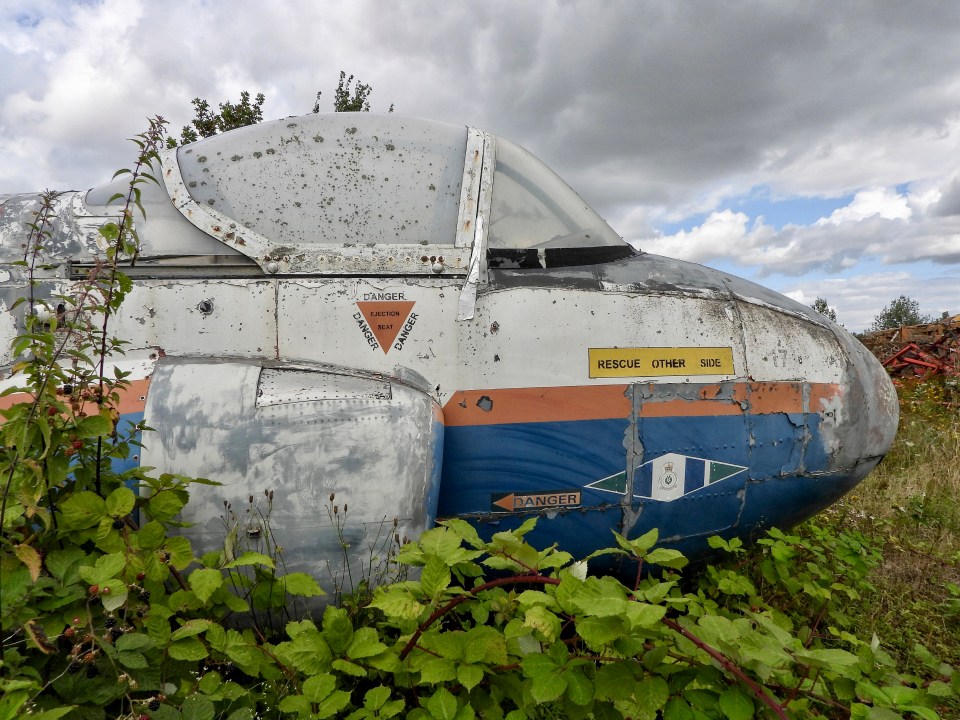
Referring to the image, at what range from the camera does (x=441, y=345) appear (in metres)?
2.69

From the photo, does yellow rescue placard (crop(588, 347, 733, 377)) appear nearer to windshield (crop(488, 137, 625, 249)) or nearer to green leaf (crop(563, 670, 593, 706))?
windshield (crop(488, 137, 625, 249))

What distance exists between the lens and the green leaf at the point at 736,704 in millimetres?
1388

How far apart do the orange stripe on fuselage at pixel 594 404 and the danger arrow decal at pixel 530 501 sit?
0.34m

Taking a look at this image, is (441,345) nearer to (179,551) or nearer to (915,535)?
(179,551)

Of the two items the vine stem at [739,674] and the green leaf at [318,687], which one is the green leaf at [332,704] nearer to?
the green leaf at [318,687]

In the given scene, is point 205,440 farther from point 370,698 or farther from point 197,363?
point 370,698

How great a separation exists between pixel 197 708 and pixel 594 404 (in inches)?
73.9

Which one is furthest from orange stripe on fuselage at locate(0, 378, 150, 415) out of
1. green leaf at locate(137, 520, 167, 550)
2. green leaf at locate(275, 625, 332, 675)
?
green leaf at locate(275, 625, 332, 675)

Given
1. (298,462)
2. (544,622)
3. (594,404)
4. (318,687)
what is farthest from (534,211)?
(318,687)

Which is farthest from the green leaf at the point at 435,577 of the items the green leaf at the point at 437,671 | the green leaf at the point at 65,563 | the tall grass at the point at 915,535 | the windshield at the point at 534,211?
the tall grass at the point at 915,535

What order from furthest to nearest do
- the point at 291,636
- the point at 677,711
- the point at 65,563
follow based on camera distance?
the point at 291,636, the point at 65,563, the point at 677,711

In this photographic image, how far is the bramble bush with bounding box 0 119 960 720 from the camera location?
4.83 feet

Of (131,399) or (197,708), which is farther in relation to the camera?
(131,399)

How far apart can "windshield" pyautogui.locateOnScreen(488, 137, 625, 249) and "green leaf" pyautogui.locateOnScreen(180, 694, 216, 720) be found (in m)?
2.13
